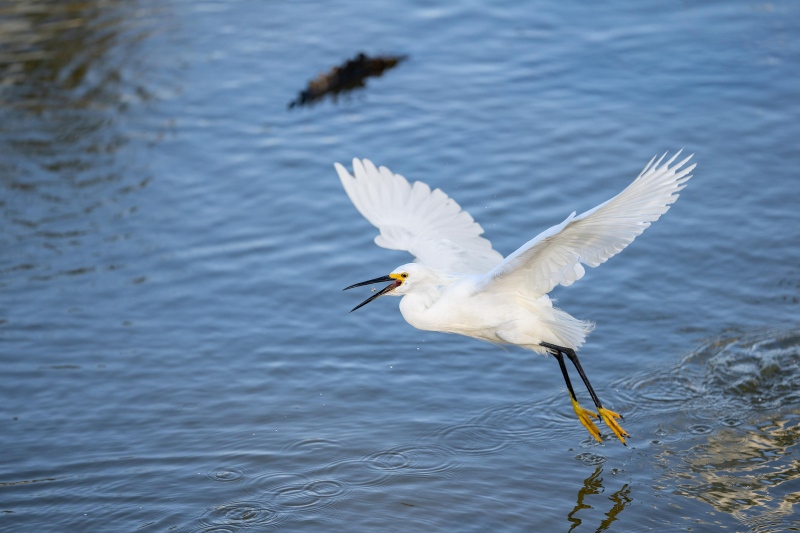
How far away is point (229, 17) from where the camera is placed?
14609 mm

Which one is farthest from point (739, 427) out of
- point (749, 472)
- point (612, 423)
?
point (612, 423)

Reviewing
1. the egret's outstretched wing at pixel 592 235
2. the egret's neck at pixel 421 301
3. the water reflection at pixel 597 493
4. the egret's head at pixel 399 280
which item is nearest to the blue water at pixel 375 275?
the water reflection at pixel 597 493

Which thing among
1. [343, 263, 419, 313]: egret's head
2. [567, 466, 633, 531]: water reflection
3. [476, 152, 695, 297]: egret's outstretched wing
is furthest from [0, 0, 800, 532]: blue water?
[476, 152, 695, 297]: egret's outstretched wing

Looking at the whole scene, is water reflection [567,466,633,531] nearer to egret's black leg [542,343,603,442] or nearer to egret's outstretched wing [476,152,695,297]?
egret's black leg [542,343,603,442]

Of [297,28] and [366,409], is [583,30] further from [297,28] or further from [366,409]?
[366,409]

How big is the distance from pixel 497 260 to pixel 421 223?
60 cm

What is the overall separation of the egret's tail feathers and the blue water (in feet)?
2.27

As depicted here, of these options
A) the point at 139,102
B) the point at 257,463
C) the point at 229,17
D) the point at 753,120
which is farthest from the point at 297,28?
the point at 257,463

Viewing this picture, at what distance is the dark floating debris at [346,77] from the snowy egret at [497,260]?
5.31 m

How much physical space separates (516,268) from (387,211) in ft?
4.92

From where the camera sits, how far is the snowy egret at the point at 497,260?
18.3ft

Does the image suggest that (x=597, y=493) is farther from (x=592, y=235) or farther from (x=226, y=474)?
(x=226, y=474)

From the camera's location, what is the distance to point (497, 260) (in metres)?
7.43

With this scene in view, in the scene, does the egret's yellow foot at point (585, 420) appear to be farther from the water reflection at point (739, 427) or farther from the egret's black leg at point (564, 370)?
the water reflection at point (739, 427)
